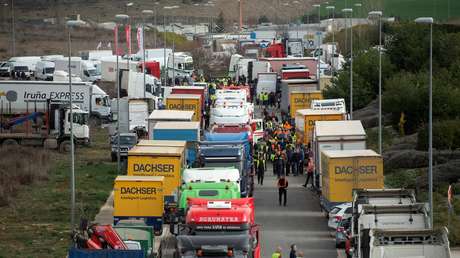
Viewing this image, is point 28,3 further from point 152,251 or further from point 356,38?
point 152,251

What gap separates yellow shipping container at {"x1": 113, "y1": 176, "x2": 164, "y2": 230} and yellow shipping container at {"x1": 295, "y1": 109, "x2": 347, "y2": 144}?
18348 mm

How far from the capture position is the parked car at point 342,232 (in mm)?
37438

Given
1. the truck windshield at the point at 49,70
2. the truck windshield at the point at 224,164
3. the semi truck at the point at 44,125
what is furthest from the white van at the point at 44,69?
the truck windshield at the point at 224,164

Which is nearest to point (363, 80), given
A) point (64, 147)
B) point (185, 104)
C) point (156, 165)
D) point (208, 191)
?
point (185, 104)

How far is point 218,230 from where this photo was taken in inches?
1249

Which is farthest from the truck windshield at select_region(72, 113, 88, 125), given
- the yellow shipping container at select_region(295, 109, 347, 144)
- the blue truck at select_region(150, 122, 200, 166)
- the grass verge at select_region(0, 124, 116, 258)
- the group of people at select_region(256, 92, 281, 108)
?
the group of people at select_region(256, 92, 281, 108)

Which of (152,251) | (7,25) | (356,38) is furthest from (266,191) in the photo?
(7,25)

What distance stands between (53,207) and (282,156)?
1158 cm

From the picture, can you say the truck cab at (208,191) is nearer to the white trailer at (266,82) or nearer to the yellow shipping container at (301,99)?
the yellow shipping container at (301,99)

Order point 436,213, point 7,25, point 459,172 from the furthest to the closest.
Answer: point 7,25, point 459,172, point 436,213

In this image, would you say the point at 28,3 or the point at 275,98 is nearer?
the point at 275,98

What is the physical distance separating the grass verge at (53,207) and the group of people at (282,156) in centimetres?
566

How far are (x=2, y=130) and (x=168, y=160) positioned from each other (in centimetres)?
2729

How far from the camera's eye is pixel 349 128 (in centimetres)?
5053
